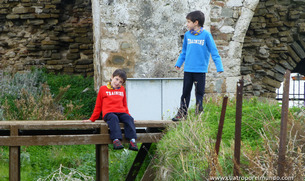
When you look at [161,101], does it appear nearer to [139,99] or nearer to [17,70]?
[139,99]

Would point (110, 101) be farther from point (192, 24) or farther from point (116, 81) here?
point (192, 24)

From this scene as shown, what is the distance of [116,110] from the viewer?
15.2 ft

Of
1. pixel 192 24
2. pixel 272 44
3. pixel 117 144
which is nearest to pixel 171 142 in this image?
pixel 117 144

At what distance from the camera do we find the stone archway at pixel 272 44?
991 centimetres

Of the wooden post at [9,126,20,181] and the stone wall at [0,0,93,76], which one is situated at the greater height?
the stone wall at [0,0,93,76]

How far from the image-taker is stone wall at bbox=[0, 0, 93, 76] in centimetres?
965

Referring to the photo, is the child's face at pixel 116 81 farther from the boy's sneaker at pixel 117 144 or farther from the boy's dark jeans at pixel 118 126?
the boy's sneaker at pixel 117 144

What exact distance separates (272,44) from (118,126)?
259 inches

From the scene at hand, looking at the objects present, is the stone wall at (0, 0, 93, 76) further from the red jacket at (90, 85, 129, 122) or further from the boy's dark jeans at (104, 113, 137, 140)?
the boy's dark jeans at (104, 113, 137, 140)

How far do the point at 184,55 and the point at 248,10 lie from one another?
245 cm

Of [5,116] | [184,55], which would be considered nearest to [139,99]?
[184,55]

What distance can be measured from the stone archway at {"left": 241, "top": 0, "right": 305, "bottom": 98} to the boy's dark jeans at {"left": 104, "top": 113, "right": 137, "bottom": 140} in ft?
18.8

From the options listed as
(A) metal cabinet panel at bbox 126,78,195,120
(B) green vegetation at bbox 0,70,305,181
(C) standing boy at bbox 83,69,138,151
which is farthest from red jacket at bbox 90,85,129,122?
(A) metal cabinet panel at bbox 126,78,195,120

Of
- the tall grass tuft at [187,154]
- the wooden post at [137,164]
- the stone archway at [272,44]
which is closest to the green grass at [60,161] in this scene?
the wooden post at [137,164]
